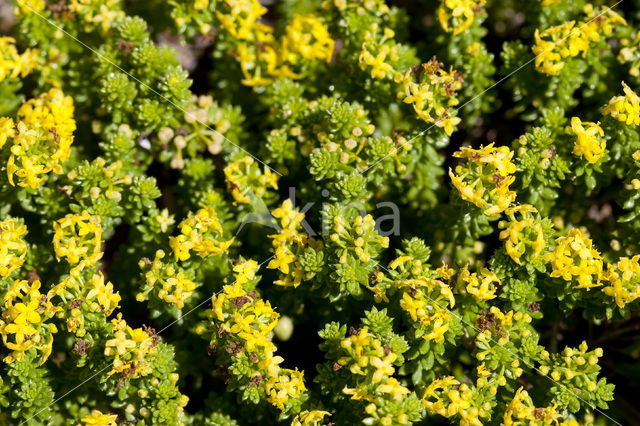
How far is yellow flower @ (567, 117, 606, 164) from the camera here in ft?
10.3

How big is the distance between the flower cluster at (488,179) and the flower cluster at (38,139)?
2020mm

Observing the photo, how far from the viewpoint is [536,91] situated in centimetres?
368

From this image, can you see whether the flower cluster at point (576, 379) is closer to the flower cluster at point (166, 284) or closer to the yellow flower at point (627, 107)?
the yellow flower at point (627, 107)

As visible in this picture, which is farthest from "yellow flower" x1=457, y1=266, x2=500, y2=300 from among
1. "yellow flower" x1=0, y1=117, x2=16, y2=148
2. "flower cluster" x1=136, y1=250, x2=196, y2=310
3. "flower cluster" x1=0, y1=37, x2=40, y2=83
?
"flower cluster" x1=0, y1=37, x2=40, y2=83

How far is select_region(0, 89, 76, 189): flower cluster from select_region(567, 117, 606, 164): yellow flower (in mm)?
2599

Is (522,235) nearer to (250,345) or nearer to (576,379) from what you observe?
(576,379)

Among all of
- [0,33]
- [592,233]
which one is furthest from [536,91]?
[0,33]

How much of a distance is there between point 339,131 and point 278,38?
1.21 m

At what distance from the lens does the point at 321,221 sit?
3555 millimetres

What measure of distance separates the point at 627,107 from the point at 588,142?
0.26 metres

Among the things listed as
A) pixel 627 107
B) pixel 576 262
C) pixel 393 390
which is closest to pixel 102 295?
pixel 393 390

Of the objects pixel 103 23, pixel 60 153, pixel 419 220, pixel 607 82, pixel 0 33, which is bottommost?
pixel 0 33

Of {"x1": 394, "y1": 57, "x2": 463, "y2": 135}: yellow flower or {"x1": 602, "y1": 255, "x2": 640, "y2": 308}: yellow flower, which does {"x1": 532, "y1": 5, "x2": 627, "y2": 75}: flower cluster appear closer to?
{"x1": 394, "y1": 57, "x2": 463, "y2": 135}: yellow flower

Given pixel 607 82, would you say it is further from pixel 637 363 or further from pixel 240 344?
pixel 240 344
